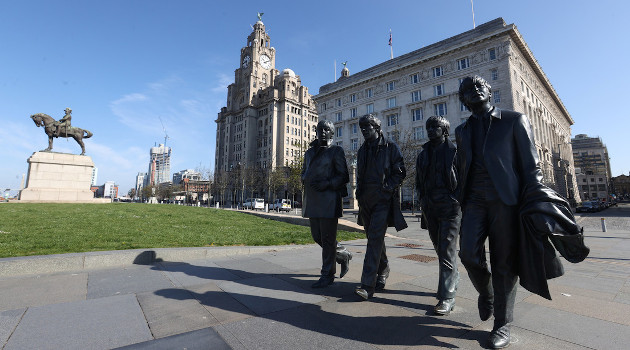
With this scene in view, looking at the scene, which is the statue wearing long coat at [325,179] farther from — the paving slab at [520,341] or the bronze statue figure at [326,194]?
the paving slab at [520,341]

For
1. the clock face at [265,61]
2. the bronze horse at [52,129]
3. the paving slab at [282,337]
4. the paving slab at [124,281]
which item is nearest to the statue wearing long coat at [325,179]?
the paving slab at [282,337]

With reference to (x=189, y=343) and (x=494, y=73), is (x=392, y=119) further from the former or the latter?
(x=189, y=343)

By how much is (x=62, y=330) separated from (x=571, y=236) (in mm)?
4452

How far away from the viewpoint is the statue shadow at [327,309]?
266 cm

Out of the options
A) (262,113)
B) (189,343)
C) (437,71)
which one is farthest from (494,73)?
(262,113)

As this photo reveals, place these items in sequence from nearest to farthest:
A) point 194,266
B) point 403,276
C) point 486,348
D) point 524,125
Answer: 1. point 486,348
2. point 524,125
3. point 403,276
4. point 194,266

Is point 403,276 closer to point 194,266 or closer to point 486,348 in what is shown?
point 486,348

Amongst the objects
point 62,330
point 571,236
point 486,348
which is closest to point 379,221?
point 486,348

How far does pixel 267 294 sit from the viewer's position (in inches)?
151

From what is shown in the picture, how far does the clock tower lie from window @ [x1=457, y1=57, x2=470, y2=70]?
45.6 metres

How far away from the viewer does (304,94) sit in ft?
293

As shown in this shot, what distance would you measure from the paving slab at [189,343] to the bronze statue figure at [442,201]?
2.34 meters

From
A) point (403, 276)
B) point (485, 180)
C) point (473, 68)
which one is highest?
point (473, 68)

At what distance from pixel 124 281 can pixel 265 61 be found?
99.3 metres
